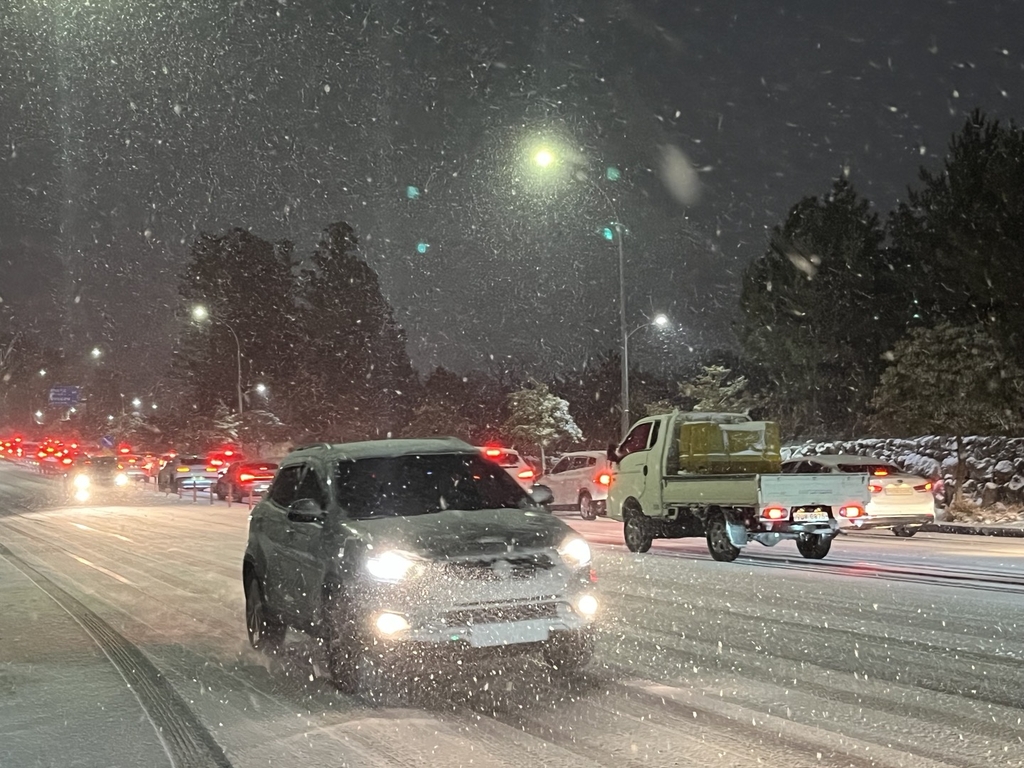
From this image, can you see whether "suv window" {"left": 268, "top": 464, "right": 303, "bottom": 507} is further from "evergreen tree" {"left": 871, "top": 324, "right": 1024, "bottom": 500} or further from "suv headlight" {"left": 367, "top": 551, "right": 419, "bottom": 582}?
"evergreen tree" {"left": 871, "top": 324, "right": 1024, "bottom": 500}

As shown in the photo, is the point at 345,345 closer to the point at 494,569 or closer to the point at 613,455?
the point at 613,455

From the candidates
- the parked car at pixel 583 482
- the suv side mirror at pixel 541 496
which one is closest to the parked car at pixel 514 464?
the parked car at pixel 583 482

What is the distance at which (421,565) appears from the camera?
6.96m

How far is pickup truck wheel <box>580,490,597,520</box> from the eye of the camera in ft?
89.9

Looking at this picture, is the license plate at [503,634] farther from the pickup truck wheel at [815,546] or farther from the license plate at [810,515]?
the pickup truck wheel at [815,546]

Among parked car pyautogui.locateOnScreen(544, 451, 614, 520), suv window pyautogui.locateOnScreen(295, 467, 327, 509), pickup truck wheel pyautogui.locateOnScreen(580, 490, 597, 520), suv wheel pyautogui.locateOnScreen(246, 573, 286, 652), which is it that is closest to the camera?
suv window pyautogui.locateOnScreen(295, 467, 327, 509)

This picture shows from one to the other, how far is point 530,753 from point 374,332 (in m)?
68.1

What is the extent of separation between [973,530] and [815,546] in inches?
297

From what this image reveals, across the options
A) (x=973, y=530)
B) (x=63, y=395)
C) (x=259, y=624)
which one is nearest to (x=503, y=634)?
(x=259, y=624)

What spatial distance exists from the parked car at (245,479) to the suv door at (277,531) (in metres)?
24.3

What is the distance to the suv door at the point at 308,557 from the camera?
7618mm

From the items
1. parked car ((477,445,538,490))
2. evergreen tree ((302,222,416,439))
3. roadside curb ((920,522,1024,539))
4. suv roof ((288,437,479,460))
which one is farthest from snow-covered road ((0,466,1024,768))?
evergreen tree ((302,222,416,439))

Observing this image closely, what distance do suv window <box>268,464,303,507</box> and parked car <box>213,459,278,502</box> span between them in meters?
24.2

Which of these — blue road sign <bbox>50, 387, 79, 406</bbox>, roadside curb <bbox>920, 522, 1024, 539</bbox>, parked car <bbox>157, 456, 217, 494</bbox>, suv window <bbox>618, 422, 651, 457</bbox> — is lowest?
roadside curb <bbox>920, 522, 1024, 539</bbox>
